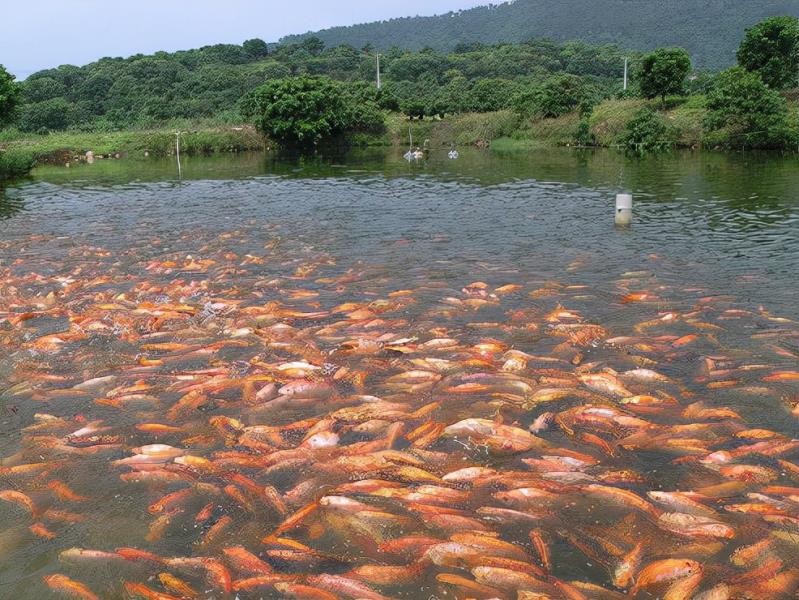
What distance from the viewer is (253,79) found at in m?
85.9

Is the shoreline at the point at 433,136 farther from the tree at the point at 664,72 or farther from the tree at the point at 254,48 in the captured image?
the tree at the point at 254,48

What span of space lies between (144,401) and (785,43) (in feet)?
168

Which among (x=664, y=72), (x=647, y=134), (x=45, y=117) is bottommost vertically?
(x=647, y=134)

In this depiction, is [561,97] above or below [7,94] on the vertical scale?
above

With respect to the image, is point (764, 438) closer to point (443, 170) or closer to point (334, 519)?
point (334, 519)

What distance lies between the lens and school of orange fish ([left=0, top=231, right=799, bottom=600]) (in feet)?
13.6

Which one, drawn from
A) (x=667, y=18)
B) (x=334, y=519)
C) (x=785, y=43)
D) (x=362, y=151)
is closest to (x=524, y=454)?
(x=334, y=519)

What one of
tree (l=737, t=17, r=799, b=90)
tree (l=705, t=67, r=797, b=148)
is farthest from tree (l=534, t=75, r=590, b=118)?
tree (l=705, t=67, r=797, b=148)

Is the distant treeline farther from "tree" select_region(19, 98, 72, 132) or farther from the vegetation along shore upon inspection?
the vegetation along shore

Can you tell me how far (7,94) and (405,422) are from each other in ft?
113

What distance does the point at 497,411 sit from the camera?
6164 mm

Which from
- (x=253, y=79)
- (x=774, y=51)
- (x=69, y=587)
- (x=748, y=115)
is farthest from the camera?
(x=253, y=79)

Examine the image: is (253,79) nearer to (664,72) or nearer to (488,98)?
(488,98)

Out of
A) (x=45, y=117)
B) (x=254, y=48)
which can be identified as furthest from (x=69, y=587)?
(x=254, y=48)
